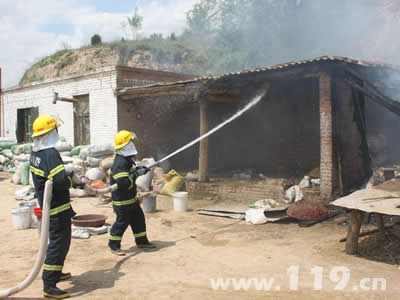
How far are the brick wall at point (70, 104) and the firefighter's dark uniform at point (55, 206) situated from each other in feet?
26.1

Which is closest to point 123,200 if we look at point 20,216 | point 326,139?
point 20,216

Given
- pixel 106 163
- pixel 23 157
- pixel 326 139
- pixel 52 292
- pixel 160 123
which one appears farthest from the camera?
pixel 23 157

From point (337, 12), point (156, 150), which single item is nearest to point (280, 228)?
point (156, 150)

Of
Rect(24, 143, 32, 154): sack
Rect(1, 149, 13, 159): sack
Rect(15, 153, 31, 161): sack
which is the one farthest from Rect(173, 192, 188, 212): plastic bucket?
Rect(1, 149, 13, 159): sack

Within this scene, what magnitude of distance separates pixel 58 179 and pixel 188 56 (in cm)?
3011

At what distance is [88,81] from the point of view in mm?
13648

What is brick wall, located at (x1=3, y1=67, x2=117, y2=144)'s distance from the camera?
12812 mm

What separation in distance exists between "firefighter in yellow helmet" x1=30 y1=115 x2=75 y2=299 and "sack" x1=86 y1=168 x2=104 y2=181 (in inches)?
273

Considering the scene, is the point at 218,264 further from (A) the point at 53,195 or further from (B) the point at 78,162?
(B) the point at 78,162

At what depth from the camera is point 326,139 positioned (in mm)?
7750

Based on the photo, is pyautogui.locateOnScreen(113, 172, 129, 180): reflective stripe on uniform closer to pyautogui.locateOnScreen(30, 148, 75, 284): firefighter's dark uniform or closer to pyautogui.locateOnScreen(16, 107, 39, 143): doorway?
pyautogui.locateOnScreen(30, 148, 75, 284): firefighter's dark uniform

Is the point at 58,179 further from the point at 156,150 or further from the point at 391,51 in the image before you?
the point at 391,51

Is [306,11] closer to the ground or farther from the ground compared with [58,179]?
farther from the ground

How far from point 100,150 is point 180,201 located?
4.37 m
